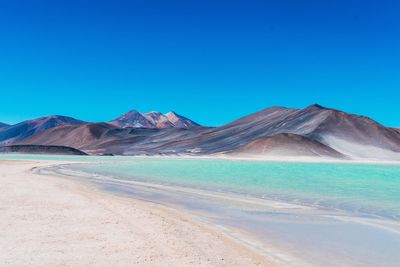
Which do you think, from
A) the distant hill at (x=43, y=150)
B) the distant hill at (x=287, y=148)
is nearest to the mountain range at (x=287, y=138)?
the distant hill at (x=287, y=148)

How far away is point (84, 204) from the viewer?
520 inches

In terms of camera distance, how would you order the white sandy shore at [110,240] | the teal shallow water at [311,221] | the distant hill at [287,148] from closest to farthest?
the white sandy shore at [110,240]
the teal shallow water at [311,221]
the distant hill at [287,148]

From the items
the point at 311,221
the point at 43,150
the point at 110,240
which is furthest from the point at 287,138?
the point at 110,240

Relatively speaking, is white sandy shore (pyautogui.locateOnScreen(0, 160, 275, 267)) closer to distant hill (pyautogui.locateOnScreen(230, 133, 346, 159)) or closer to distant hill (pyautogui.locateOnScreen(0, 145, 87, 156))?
Answer: distant hill (pyautogui.locateOnScreen(230, 133, 346, 159))

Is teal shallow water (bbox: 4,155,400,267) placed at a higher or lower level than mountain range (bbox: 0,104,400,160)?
lower

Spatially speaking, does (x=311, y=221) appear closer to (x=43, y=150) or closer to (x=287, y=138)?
(x=287, y=138)

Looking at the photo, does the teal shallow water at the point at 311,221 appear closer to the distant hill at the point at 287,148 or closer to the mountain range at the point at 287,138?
the distant hill at the point at 287,148

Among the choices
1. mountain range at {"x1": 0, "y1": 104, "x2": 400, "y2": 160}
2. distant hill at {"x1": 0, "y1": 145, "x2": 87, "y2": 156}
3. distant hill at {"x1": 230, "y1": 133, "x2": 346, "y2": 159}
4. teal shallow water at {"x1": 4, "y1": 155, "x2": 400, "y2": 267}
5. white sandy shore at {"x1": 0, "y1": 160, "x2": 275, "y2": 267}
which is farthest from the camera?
distant hill at {"x1": 0, "y1": 145, "x2": 87, "y2": 156}

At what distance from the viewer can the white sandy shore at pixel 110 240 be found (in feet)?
22.8

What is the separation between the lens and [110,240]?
8195 millimetres

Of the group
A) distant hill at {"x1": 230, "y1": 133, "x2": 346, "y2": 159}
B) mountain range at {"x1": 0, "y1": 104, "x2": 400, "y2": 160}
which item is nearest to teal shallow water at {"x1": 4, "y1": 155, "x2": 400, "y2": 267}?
Answer: distant hill at {"x1": 230, "y1": 133, "x2": 346, "y2": 159}

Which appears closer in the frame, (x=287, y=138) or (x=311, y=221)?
(x=311, y=221)

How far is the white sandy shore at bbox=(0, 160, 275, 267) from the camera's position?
6949 millimetres

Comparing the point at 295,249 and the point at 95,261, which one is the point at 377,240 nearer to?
the point at 295,249
